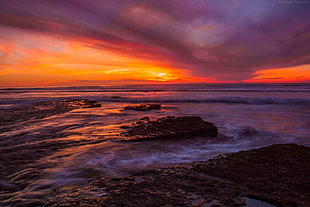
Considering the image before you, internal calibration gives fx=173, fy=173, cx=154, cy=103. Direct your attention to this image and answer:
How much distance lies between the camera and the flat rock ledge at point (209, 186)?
5.16 ft

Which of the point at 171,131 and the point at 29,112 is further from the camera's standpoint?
the point at 29,112

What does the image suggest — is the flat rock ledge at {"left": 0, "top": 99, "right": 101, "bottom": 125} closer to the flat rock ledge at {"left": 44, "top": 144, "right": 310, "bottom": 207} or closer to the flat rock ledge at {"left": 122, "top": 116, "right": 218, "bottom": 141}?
the flat rock ledge at {"left": 122, "top": 116, "right": 218, "bottom": 141}

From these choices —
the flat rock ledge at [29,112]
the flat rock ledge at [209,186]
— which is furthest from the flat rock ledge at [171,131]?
the flat rock ledge at [29,112]

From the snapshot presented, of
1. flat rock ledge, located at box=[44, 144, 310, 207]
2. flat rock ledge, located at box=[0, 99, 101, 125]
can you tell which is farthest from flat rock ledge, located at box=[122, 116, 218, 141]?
flat rock ledge, located at box=[0, 99, 101, 125]

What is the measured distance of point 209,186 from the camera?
1.82 meters

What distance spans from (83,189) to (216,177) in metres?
1.49

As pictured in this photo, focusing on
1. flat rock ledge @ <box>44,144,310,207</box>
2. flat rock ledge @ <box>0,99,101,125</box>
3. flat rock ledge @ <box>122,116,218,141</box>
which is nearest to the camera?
flat rock ledge @ <box>44,144,310,207</box>

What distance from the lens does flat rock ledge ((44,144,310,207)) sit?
157 centimetres

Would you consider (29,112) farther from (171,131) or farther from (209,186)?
(209,186)

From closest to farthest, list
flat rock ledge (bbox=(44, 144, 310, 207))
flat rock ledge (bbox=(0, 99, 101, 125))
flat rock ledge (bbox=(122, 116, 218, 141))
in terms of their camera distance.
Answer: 1. flat rock ledge (bbox=(44, 144, 310, 207))
2. flat rock ledge (bbox=(122, 116, 218, 141))
3. flat rock ledge (bbox=(0, 99, 101, 125))

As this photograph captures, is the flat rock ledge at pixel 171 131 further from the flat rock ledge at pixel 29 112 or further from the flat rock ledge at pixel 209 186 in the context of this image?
the flat rock ledge at pixel 29 112

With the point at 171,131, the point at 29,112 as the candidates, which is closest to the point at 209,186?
the point at 171,131

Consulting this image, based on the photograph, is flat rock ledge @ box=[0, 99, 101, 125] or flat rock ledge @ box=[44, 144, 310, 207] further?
flat rock ledge @ box=[0, 99, 101, 125]

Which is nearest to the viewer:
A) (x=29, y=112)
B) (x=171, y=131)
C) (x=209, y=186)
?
(x=209, y=186)
